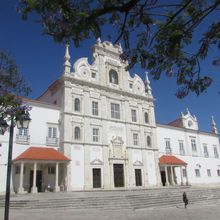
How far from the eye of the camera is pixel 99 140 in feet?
97.1

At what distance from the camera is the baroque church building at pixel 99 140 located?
25297 millimetres

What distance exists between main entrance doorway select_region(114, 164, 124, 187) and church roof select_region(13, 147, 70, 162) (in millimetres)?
6792

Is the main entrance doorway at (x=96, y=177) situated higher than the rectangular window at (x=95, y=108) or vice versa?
the rectangular window at (x=95, y=108)

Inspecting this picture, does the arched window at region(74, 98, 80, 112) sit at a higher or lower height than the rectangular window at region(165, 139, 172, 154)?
higher

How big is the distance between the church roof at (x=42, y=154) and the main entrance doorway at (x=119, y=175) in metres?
6.79

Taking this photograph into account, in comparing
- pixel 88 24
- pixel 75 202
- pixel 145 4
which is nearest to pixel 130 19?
pixel 145 4

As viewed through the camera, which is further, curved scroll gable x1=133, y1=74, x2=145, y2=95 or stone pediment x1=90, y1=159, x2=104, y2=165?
curved scroll gable x1=133, y1=74, x2=145, y2=95

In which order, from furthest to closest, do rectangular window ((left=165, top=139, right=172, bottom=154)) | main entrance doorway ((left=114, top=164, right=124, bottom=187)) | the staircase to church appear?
rectangular window ((left=165, top=139, right=172, bottom=154))
main entrance doorway ((left=114, top=164, right=124, bottom=187))
the staircase to church

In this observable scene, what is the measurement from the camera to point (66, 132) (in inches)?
1069

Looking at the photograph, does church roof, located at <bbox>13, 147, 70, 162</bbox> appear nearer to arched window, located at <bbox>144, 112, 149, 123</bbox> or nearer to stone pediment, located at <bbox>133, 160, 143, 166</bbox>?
stone pediment, located at <bbox>133, 160, 143, 166</bbox>

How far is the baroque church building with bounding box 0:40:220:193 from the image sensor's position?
83.0ft

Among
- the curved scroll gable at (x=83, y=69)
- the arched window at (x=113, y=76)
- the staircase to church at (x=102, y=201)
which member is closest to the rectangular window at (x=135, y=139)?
the arched window at (x=113, y=76)

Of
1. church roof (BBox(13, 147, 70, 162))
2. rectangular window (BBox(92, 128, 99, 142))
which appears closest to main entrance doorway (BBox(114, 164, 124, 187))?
rectangular window (BBox(92, 128, 99, 142))

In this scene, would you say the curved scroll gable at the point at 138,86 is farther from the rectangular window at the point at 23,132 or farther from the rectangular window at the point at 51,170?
the rectangular window at the point at 23,132
